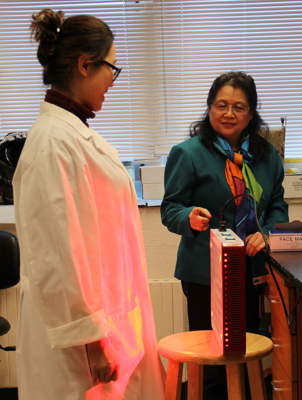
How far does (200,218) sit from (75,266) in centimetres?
52

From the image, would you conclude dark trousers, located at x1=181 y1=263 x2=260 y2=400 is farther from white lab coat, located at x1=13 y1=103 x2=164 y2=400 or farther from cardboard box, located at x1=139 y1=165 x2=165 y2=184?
cardboard box, located at x1=139 y1=165 x2=165 y2=184

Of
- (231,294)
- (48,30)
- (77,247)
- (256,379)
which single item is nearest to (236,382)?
(256,379)

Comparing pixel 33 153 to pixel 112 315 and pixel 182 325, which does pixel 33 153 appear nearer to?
pixel 112 315

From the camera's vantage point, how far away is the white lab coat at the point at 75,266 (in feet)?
2.70

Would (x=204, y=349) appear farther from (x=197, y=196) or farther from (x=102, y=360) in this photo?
(x=197, y=196)

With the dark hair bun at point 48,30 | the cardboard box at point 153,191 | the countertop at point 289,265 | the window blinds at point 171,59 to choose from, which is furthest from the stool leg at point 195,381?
the window blinds at point 171,59

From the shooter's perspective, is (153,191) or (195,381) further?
(153,191)

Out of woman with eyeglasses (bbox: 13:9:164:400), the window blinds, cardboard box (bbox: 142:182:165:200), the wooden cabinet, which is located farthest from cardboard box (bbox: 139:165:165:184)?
woman with eyeglasses (bbox: 13:9:164:400)

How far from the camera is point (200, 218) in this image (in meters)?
1.22

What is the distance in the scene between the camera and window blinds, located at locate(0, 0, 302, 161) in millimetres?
2244

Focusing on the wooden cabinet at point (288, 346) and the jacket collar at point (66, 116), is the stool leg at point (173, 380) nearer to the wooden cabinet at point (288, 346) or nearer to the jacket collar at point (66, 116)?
the wooden cabinet at point (288, 346)

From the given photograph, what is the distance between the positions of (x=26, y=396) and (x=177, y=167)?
921 mm

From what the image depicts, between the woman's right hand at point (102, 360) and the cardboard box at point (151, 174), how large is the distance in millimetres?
1438

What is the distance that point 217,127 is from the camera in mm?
1554
